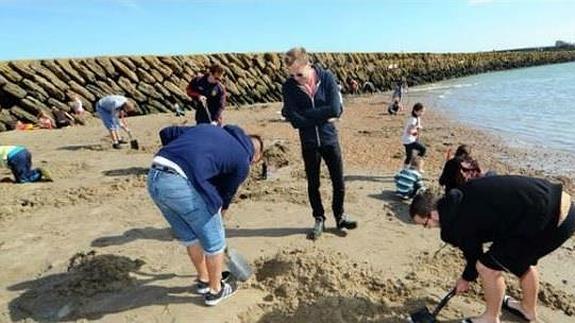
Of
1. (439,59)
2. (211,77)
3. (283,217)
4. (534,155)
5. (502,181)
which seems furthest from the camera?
(439,59)

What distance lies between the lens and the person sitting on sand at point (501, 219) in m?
3.14

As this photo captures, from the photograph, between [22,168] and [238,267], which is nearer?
[238,267]

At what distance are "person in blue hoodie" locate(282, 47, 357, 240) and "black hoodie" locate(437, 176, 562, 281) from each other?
1.93m

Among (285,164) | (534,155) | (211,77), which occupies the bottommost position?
(534,155)

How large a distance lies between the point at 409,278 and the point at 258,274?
4.31 feet

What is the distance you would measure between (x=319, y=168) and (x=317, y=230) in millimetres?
665

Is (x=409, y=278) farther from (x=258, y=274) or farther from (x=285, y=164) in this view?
(x=285, y=164)

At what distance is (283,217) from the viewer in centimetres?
603

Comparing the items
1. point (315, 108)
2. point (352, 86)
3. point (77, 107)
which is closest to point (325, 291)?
point (315, 108)

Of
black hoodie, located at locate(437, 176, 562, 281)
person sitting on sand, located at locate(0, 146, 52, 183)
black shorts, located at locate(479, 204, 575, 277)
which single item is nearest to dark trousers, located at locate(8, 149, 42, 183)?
person sitting on sand, located at locate(0, 146, 52, 183)

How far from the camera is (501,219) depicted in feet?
10.4

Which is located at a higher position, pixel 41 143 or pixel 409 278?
pixel 41 143

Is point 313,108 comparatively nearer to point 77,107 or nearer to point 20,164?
point 20,164

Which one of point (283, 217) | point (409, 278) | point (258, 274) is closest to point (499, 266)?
point (409, 278)
